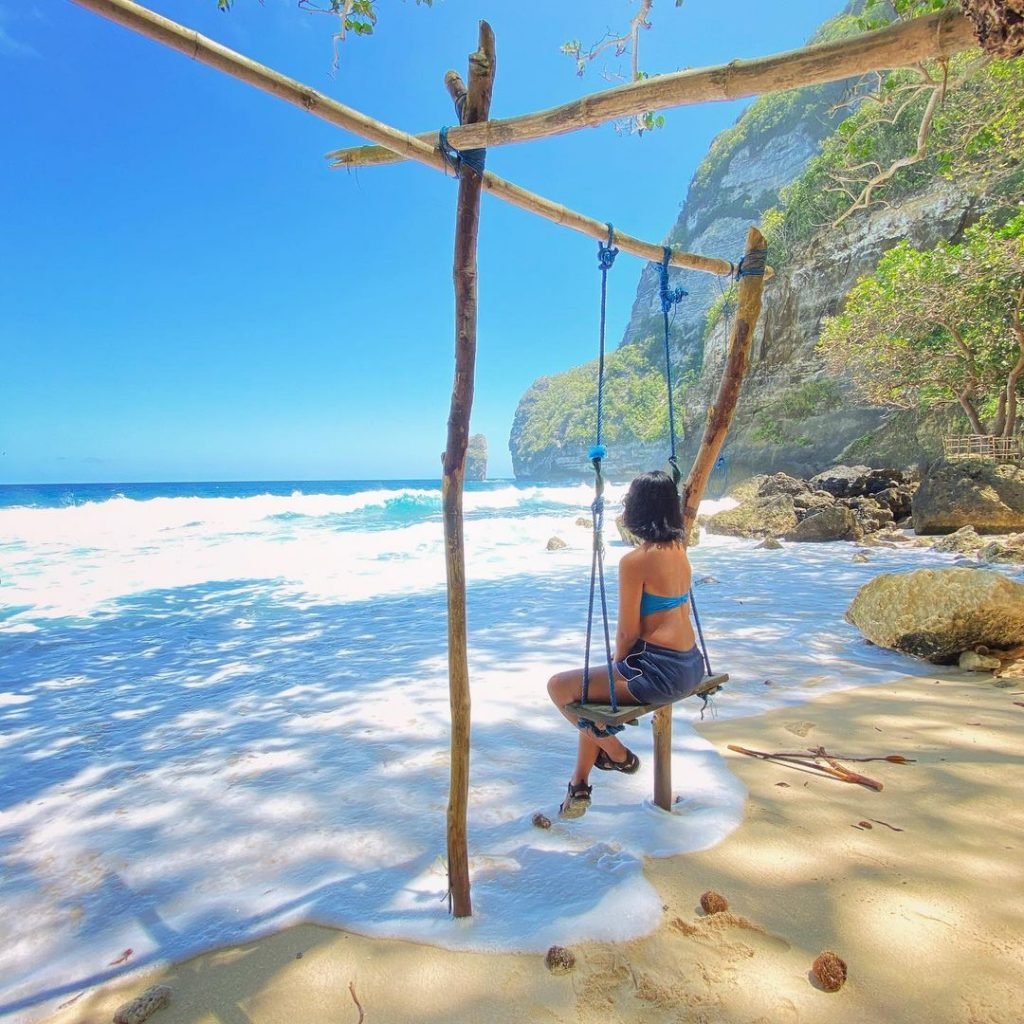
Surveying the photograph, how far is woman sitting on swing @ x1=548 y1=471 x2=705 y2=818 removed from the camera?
2164mm

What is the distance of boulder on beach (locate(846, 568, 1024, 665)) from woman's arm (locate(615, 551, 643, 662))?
3428mm

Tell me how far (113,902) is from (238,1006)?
0.93 metres

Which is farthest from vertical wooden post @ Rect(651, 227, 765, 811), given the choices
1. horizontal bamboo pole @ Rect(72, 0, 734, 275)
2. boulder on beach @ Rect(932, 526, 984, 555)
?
boulder on beach @ Rect(932, 526, 984, 555)

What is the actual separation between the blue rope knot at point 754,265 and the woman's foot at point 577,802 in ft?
8.39

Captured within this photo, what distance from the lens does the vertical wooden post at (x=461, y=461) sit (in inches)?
76.2

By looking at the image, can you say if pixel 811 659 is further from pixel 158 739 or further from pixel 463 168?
pixel 158 739

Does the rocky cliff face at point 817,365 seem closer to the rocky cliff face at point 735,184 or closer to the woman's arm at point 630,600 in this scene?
the rocky cliff face at point 735,184

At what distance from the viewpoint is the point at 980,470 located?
1146 centimetres

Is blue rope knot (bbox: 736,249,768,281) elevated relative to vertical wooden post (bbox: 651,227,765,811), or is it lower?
elevated

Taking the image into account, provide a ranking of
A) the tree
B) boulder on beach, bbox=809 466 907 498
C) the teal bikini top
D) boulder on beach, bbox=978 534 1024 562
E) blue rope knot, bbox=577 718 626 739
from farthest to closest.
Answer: boulder on beach, bbox=809 466 907 498 < the tree < boulder on beach, bbox=978 534 1024 562 < the teal bikini top < blue rope knot, bbox=577 718 626 739

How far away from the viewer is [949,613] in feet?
14.1

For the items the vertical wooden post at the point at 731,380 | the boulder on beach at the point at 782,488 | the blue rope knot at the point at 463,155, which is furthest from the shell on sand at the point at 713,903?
the boulder on beach at the point at 782,488

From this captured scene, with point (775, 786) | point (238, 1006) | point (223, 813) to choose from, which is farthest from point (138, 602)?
point (775, 786)

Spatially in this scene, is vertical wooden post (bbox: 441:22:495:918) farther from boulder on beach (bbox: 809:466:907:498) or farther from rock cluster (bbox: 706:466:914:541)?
boulder on beach (bbox: 809:466:907:498)
